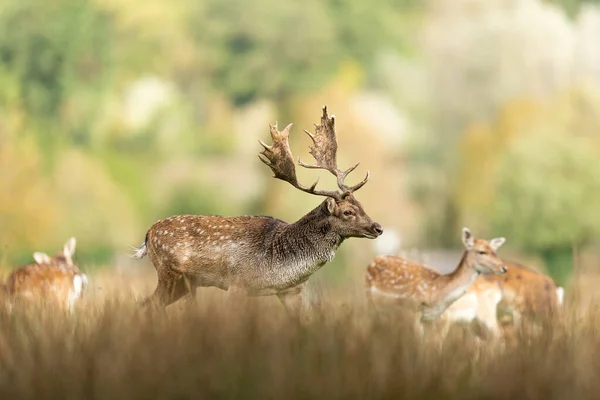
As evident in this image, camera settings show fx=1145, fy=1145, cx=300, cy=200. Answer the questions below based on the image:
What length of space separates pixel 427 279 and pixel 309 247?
95.5 inches

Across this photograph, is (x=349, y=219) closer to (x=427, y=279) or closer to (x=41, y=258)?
(x=427, y=279)

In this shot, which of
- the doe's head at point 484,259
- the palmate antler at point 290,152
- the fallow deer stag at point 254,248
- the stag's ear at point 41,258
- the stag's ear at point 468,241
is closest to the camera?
the fallow deer stag at point 254,248

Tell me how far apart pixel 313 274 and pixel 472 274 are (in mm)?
2373

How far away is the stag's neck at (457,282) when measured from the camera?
9500 mm

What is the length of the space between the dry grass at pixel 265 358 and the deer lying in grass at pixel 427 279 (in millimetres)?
3384

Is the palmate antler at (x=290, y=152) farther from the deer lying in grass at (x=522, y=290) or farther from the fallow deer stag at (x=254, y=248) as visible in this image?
the deer lying in grass at (x=522, y=290)

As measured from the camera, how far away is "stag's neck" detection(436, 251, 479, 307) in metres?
9.50

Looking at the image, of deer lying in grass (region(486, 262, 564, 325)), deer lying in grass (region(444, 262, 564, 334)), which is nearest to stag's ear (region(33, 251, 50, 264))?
deer lying in grass (region(444, 262, 564, 334))

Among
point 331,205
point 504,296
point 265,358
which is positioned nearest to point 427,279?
point 504,296

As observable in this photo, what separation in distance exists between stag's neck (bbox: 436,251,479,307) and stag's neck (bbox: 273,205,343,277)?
7.15 feet

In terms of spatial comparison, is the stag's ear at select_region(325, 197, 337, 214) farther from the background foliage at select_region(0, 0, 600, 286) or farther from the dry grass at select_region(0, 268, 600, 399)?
the background foliage at select_region(0, 0, 600, 286)

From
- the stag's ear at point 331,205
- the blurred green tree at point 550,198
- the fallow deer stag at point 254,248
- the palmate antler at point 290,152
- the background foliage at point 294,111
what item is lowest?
the fallow deer stag at point 254,248

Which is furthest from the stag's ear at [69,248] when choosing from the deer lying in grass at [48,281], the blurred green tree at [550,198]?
the blurred green tree at [550,198]

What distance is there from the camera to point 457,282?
31.4 ft
